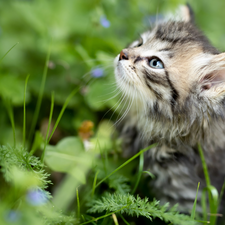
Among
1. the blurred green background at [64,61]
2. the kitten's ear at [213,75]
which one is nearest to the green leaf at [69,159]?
the blurred green background at [64,61]

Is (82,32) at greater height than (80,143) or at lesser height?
greater

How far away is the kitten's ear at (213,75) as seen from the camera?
160 cm

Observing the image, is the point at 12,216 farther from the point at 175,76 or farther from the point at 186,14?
the point at 186,14

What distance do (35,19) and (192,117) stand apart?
5.95ft

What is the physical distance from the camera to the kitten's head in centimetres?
166

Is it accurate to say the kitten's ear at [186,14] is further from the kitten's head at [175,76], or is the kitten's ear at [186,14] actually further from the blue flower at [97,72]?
the blue flower at [97,72]

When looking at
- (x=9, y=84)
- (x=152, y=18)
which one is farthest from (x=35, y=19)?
(x=152, y=18)

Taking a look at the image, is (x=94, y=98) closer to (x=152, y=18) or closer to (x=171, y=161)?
(x=171, y=161)

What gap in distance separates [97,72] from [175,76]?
2.71 ft

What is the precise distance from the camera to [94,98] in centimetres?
227

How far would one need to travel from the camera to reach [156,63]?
68.7 inches

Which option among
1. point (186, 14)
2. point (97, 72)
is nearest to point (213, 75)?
point (186, 14)

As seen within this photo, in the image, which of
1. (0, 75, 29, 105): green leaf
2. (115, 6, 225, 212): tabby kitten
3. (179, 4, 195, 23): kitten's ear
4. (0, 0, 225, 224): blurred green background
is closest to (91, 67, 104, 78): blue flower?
(0, 0, 225, 224): blurred green background

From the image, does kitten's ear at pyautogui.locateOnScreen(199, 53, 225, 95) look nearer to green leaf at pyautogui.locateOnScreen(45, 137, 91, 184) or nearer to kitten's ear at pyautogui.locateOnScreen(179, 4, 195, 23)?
kitten's ear at pyautogui.locateOnScreen(179, 4, 195, 23)
